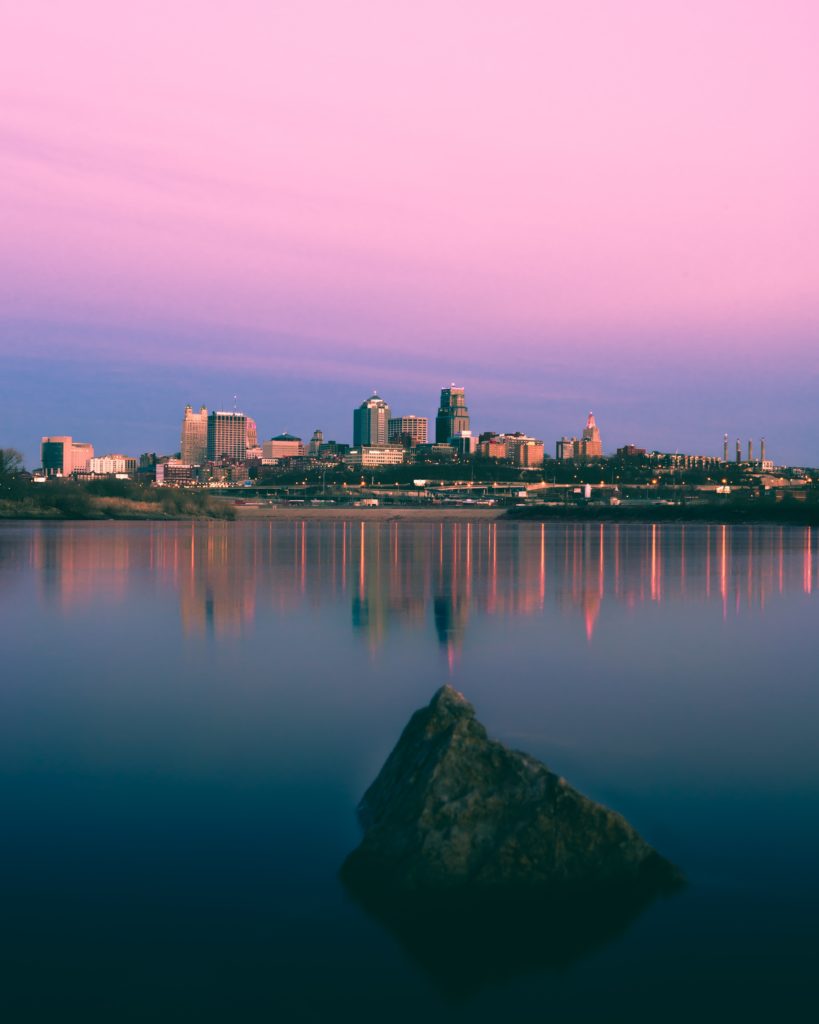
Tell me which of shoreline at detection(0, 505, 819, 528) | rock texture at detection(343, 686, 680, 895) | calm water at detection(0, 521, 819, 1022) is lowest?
shoreline at detection(0, 505, 819, 528)

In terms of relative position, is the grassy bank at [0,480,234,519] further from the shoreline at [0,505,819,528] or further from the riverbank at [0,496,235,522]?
the shoreline at [0,505,819,528]

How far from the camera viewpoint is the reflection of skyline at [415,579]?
26.3m

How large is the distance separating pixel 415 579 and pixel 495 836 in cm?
3037

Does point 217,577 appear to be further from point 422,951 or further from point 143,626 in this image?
point 422,951

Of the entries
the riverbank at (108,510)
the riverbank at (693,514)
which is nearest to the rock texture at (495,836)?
the riverbank at (108,510)

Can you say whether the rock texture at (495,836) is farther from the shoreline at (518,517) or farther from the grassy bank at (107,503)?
the grassy bank at (107,503)

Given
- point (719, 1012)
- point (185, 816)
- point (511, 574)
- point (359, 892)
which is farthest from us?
point (511, 574)

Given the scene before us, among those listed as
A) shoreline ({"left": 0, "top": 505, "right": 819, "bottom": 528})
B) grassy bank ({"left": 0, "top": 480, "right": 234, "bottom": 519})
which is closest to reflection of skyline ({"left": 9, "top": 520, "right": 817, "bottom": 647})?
shoreline ({"left": 0, "top": 505, "right": 819, "bottom": 528})

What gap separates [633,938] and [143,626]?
1804 centimetres

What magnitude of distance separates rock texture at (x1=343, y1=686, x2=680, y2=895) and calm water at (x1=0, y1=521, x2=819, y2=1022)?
1.42ft

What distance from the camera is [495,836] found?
7723mm

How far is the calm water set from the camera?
6414mm

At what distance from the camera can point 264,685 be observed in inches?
622

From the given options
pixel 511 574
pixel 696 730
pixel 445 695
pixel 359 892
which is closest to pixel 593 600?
pixel 511 574
